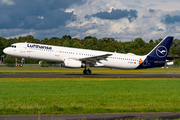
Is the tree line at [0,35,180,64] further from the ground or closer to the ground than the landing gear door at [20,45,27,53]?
further from the ground

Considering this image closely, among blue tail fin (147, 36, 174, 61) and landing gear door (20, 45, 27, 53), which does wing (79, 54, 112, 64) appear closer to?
landing gear door (20, 45, 27, 53)

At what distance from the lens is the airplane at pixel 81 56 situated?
121ft

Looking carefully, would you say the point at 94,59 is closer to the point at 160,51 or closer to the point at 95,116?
the point at 160,51

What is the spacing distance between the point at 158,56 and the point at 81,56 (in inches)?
600

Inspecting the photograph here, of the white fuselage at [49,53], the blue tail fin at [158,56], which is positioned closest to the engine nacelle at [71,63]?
the white fuselage at [49,53]

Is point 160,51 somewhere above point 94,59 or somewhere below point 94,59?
above

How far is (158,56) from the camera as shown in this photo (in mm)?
42188

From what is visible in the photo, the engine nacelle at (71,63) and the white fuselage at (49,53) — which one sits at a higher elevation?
the white fuselage at (49,53)

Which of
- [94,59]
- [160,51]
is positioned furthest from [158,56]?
[94,59]

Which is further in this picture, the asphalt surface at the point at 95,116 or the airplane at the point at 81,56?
the airplane at the point at 81,56

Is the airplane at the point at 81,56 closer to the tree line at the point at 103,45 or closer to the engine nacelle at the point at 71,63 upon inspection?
the engine nacelle at the point at 71,63

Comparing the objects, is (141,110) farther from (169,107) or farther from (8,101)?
(8,101)

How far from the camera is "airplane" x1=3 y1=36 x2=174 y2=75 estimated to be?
36875 millimetres

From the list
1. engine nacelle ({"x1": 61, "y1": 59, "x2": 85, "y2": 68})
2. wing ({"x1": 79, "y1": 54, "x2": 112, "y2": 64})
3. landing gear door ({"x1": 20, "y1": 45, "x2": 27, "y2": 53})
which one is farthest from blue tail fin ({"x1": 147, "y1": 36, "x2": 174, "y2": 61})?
landing gear door ({"x1": 20, "y1": 45, "x2": 27, "y2": 53})
